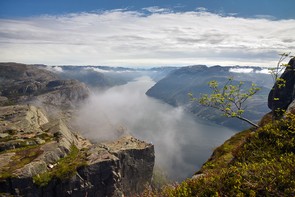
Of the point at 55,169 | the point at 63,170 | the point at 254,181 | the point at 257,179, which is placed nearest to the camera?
the point at 254,181

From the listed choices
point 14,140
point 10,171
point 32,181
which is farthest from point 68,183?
point 14,140

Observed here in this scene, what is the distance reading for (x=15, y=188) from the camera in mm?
114062

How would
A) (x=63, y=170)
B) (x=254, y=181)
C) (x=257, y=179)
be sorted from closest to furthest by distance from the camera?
(x=254, y=181) → (x=257, y=179) → (x=63, y=170)

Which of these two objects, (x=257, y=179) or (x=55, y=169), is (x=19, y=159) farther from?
(x=257, y=179)

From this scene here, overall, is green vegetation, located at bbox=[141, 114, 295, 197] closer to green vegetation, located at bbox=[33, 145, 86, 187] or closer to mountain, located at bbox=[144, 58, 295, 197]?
mountain, located at bbox=[144, 58, 295, 197]

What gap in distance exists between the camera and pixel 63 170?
432 feet

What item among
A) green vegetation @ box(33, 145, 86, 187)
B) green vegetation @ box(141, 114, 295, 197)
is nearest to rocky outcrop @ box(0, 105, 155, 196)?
green vegetation @ box(33, 145, 86, 187)

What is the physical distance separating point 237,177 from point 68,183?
425ft

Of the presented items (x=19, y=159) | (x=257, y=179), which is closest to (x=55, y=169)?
(x=19, y=159)

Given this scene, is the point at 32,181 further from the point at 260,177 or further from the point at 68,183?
the point at 260,177

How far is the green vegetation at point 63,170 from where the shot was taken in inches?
4803

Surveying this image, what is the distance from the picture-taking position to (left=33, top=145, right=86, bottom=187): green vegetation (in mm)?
122000

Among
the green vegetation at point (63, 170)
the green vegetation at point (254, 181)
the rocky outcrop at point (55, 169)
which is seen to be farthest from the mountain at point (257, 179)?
the green vegetation at point (63, 170)

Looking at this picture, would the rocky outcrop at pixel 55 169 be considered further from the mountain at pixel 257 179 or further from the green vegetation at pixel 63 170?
the mountain at pixel 257 179
